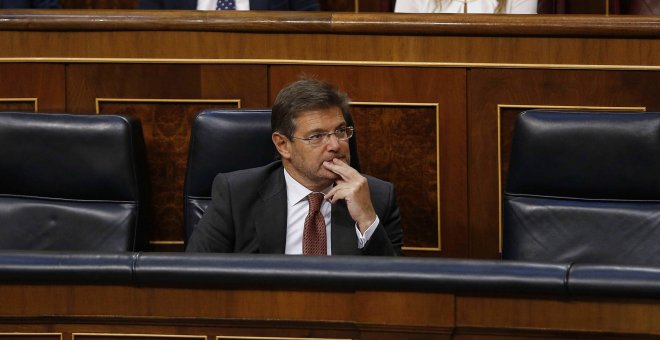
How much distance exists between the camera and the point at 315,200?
170cm

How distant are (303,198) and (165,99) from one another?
18.7 inches

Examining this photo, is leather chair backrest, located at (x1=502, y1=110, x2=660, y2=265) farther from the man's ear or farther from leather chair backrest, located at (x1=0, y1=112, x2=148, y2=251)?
leather chair backrest, located at (x1=0, y1=112, x2=148, y2=251)

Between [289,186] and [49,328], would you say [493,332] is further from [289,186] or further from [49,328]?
[289,186]

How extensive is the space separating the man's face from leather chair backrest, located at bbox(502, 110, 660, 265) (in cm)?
27

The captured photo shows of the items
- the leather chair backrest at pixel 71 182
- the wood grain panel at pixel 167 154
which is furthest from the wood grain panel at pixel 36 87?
the leather chair backrest at pixel 71 182

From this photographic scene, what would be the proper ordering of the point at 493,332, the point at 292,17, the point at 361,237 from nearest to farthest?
the point at 493,332, the point at 361,237, the point at 292,17

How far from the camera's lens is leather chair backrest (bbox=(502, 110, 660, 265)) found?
1.69 meters

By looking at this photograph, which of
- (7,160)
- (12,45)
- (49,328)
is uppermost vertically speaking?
(12,45)

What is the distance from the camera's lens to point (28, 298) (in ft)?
4.07

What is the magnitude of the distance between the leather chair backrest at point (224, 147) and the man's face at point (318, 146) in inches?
3.5

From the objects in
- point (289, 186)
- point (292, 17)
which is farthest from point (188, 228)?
point (292, 17)

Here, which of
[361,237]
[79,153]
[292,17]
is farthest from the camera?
[292,17]

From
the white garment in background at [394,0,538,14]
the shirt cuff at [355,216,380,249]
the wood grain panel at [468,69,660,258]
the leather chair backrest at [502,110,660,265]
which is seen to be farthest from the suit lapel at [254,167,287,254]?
the white garment in background at [394,0,538,14]

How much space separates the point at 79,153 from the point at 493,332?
2.85ft
